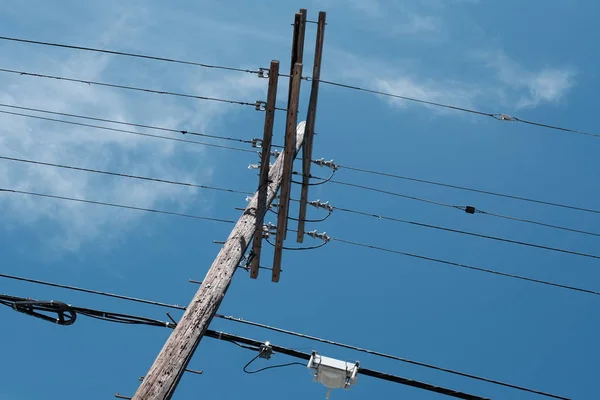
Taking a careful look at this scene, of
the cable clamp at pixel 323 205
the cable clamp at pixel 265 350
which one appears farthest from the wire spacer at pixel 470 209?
the cable clamp at pixel 265 350

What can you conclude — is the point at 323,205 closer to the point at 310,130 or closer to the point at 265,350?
the point at 310,130

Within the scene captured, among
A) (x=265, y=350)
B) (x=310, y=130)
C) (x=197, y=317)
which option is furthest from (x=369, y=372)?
(x=310, y=130)

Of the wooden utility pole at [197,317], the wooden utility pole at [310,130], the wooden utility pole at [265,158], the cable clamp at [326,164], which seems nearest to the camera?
the wooden utility pole at [197,317]

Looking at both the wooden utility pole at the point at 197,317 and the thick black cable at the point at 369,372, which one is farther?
the thick black cable at the point at 369,372

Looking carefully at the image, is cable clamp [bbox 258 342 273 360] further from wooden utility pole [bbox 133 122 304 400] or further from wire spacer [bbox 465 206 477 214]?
wire spacer [bbox 465 206 477 214]

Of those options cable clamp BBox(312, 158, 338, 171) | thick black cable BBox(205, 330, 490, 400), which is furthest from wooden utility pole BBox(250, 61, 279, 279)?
cable clamp BBox(312, 158, 338, 171)

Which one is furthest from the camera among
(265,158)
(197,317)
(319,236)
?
→ (319,236)

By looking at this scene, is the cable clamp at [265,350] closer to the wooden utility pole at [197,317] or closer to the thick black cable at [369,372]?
the thick black cable at [369,372]

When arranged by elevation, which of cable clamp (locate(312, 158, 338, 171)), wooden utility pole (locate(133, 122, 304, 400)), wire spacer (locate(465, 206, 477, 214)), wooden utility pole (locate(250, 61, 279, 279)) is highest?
cable clamp (locate(312, 158, 338, 171))

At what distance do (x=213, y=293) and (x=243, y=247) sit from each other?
3.81 ft

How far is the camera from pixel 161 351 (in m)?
6.61

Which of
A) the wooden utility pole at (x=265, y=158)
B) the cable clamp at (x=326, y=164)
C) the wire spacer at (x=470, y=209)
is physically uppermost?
the cable clamp at (x=326, y=164)

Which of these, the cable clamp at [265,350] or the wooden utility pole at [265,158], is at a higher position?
the wooden utility pole at [265,158]

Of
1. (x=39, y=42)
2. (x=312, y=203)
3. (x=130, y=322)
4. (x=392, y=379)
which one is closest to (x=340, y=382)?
(x=392, y=379)
